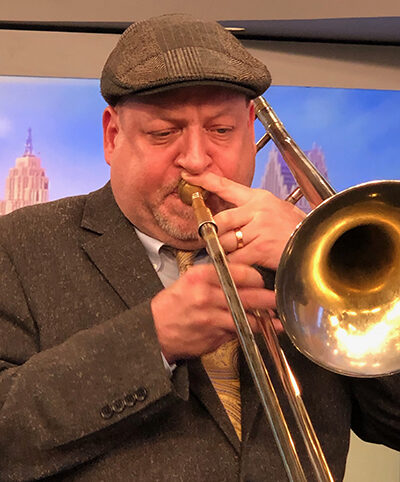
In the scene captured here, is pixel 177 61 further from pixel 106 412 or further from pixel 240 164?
pixel 106 412

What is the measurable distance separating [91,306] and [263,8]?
148cm

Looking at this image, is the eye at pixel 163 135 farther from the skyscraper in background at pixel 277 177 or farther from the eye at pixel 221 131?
Answer: the skyscraper in background at pixel 277 177

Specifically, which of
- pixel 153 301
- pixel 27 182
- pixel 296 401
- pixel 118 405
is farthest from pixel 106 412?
pixel 27 182

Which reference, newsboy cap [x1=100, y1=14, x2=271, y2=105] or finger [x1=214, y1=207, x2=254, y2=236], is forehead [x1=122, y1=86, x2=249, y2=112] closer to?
newsboy cap [x1=100, y1=14, x2=271, y2=105]

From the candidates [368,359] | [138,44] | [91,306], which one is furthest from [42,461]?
[138,44]

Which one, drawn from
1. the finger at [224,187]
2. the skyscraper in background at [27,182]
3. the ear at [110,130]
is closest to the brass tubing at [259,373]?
the finger at [224,187]

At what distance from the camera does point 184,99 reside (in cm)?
139

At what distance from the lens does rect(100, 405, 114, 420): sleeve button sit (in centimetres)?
123

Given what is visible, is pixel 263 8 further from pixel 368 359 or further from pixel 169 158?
pixel 368 359

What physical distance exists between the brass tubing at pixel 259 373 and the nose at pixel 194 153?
27cm

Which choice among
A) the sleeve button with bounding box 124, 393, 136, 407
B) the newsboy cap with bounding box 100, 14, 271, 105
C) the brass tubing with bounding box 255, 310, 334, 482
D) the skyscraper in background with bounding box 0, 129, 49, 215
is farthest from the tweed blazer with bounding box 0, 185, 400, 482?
the skyscraper in background with bounding box 0, 129, 49, 215

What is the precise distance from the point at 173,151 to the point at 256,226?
0.26 m

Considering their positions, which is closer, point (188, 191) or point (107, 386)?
point (107, 386)

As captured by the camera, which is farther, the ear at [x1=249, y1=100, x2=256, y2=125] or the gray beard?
the ear at [x1=249, y1=100, x2=256, y2=125]
